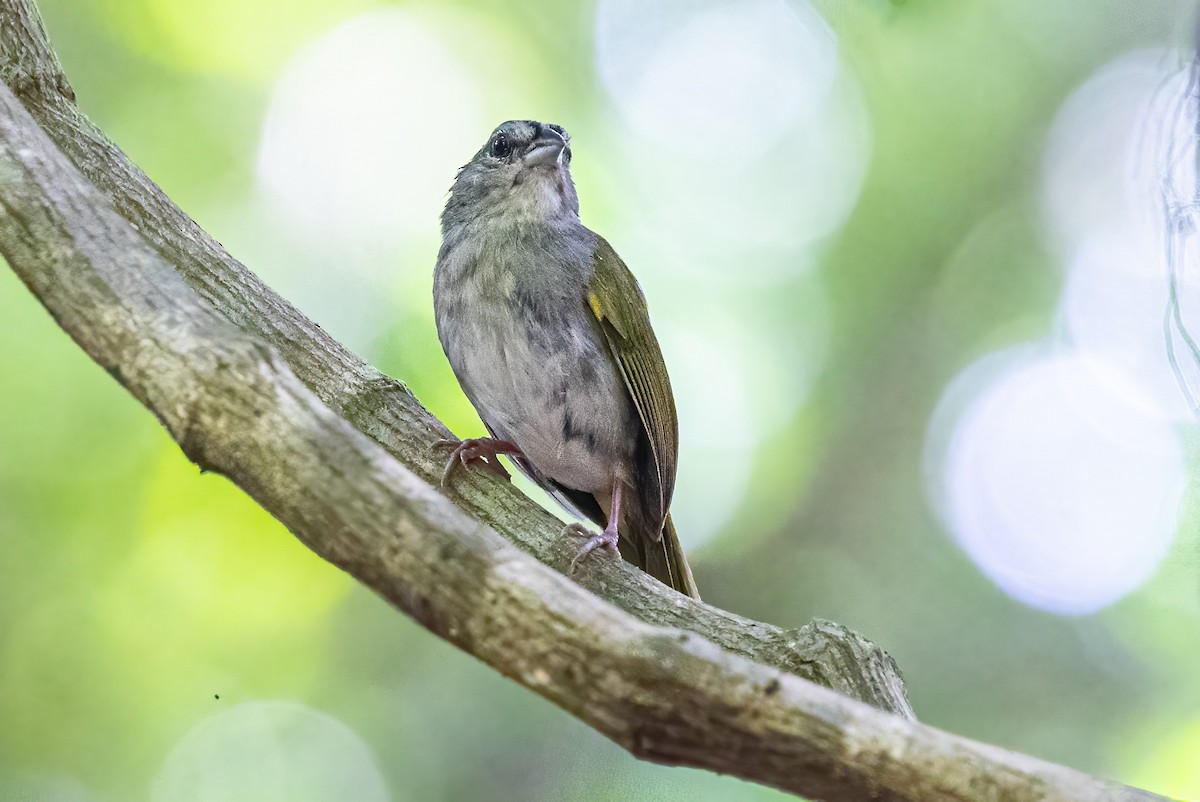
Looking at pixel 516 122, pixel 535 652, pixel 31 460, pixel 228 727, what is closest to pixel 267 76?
pixel 516 122

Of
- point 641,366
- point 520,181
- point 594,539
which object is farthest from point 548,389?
point 520,181

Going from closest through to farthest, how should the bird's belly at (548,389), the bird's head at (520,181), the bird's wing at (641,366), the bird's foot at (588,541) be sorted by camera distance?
the bird's foot at (588,541) → the bird's belly at (548,389) → the bird's wing at (641,366) → the bird's head at (520,181)

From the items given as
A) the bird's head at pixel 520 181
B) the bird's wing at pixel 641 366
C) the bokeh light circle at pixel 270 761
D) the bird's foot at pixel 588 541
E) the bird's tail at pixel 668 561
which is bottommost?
the bokeh light circle at pixel 270 761

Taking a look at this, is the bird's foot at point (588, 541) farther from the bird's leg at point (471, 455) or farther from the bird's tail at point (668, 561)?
the bird's tail at point (668, 561)

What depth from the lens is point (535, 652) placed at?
5.72ft

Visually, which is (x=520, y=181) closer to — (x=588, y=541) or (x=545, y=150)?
(x=545, y=150)

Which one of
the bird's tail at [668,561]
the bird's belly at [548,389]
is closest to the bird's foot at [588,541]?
the bird's belly at [548,389]

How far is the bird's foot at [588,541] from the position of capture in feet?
10.2

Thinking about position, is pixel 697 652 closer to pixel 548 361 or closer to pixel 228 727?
pixel 548 361

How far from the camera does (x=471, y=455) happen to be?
3.33 meters

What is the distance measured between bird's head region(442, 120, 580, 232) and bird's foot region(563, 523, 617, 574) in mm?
1184

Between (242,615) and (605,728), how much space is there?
3.01m

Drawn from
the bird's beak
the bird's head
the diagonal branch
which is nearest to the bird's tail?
the diagonal branch

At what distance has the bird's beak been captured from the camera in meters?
3.92
